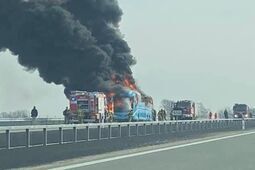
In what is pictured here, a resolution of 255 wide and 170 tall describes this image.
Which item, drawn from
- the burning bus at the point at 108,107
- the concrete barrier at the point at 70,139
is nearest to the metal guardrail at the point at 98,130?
the concrete barrier at the point at 70,139

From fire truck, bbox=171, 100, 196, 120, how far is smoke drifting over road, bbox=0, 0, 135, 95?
28.1 feet

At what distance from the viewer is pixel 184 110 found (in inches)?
3014

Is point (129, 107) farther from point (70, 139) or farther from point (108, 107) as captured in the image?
point (70, 139)

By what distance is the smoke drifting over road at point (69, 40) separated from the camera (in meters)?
65.4

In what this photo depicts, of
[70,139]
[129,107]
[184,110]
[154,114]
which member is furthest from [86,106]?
[70,139]

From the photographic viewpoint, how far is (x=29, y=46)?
66625 mm

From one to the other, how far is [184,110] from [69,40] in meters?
17.9

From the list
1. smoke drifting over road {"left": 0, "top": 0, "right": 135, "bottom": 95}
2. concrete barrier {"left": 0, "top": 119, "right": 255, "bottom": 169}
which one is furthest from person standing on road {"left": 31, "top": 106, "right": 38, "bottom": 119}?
concrete barrier {"left": 0, "top": 119, "right": 255, "bottom": 169}

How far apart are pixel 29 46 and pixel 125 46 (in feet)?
36.5

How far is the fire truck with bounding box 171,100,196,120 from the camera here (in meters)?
75.9

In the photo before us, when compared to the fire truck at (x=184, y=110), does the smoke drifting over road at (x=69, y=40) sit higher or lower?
higher

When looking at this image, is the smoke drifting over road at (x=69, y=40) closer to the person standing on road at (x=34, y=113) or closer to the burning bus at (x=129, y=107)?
the burning bus at (x=129, y=107)

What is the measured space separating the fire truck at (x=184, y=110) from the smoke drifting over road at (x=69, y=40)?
8.57m

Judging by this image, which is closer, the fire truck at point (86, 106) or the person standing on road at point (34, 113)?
the fire truck at point (86, 106)
